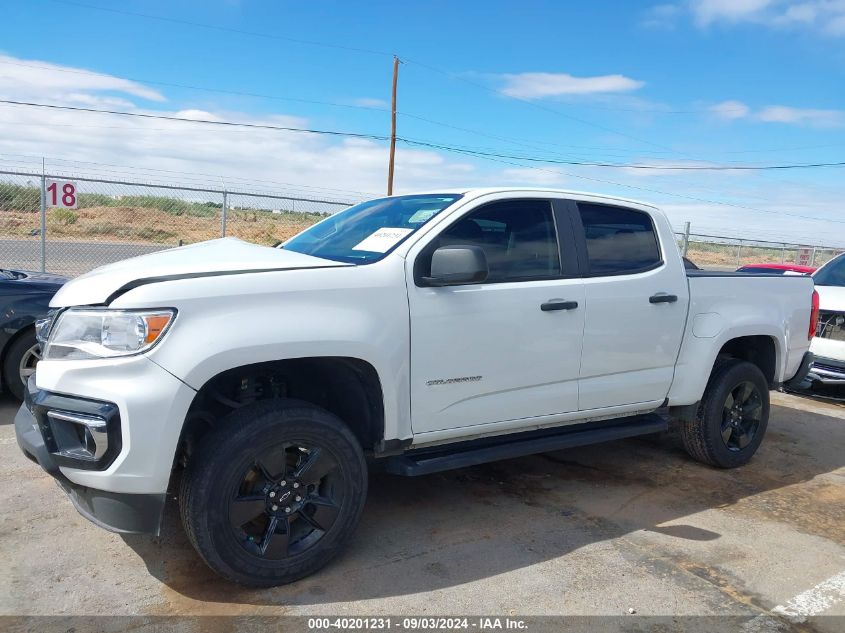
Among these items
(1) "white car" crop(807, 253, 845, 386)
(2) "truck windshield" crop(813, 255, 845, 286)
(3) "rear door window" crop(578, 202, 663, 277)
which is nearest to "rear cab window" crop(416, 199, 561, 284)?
(3) "rear door window" crop(578, 202, 663, 277)

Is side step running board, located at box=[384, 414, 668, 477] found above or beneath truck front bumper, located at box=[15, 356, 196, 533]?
beneath

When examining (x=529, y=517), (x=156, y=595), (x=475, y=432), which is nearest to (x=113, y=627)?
(x=156, y=595)

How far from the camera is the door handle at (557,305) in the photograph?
4.00 meters

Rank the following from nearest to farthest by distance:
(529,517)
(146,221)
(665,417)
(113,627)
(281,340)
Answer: (113,627) < (281,340) < (529,517) < (665,417) < (146,221)

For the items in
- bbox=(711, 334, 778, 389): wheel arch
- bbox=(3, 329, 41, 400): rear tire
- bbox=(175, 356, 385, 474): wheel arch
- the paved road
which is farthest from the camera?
the paved road

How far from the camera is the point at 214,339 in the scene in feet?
Result: 9.84

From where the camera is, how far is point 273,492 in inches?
127

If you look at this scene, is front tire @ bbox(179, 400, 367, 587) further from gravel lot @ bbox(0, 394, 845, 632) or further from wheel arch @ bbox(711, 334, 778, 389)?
wheel arch @ bbox(711, 334, 778, 389)

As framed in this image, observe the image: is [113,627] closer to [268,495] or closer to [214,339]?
[268,495]

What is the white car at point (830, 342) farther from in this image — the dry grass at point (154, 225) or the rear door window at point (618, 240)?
the dry grass at point (154, 225)

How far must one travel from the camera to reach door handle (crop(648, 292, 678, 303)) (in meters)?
4.56

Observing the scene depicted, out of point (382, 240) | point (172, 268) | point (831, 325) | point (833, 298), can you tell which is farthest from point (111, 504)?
point (833, 298)

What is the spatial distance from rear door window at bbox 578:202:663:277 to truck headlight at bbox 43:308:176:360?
2.59 meters

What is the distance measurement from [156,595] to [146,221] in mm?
13554
